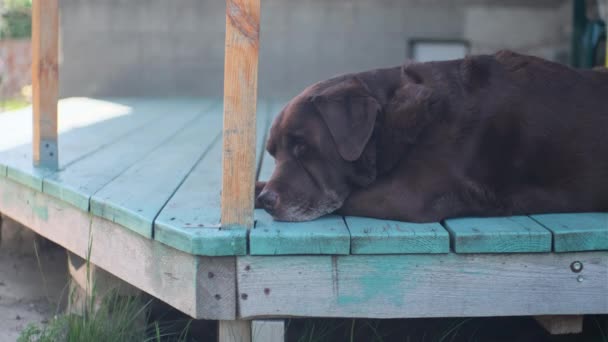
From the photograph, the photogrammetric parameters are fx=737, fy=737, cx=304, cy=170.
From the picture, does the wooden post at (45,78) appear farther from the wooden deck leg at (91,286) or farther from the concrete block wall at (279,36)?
the concrete block wall at (279,36)

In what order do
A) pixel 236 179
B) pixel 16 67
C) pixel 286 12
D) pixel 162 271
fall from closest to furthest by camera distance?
1. pixel 236 179
2. pixel 162 271
3. pixel 286 12
4. pixel 16 67

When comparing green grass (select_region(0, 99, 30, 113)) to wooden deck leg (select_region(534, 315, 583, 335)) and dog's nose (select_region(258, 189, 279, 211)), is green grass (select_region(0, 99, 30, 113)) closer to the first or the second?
dog's nose (select_region(258, 189, 279, 211))

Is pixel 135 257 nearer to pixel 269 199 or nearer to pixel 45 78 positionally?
pixel 269 199

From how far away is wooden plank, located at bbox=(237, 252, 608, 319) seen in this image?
215cm

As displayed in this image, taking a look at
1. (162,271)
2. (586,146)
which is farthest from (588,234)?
(162,271)

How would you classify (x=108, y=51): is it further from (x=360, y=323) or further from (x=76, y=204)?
(x=360, y=323)

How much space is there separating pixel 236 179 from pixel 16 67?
10732mm

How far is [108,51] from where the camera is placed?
264 inches

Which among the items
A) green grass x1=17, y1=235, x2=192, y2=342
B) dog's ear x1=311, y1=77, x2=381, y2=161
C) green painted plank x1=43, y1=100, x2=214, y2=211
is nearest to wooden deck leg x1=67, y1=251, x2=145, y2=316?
green grass x1=17, y1=235, x2=192, y2=342

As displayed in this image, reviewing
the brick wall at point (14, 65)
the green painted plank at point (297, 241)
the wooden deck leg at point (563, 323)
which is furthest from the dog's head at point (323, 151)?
the brick wall at point (14, 65)

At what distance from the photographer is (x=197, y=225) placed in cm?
220

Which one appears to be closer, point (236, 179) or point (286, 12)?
point (236, 179)

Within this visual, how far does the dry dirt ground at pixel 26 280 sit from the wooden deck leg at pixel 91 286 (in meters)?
0.07

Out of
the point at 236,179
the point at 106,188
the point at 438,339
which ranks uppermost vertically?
the point at 236,179
